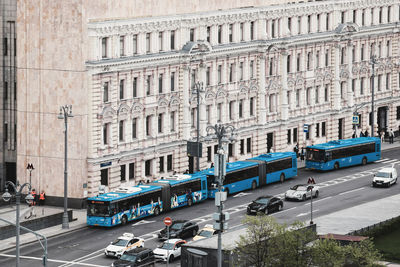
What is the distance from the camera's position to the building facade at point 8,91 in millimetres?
111188

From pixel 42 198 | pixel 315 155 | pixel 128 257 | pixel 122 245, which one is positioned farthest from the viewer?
→ pixel 315 155

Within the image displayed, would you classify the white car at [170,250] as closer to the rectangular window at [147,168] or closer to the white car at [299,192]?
the white car at [299,192]

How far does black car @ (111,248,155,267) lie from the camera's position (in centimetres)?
8219

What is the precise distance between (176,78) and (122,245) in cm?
3357

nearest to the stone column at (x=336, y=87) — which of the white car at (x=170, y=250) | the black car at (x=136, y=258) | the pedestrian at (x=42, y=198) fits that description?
the pedestrian at (x=42, y=198)

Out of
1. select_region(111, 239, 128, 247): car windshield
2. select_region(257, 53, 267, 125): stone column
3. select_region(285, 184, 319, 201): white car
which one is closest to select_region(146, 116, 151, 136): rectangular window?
select_region(285, 184, 319, 201): white car

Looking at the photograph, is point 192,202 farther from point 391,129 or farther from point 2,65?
point 391,129

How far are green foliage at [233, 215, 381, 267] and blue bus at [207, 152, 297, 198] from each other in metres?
35.5

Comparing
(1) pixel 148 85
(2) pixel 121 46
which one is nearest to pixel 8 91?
(2) pixel 121 46

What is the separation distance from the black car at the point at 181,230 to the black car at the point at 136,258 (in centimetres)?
724

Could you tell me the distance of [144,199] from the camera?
10069cm

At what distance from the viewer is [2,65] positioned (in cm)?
11194

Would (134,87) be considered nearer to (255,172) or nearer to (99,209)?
(255,172)

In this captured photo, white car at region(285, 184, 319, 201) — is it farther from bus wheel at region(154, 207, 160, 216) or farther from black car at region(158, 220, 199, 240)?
black car at region(158, 220, 199, 240)
